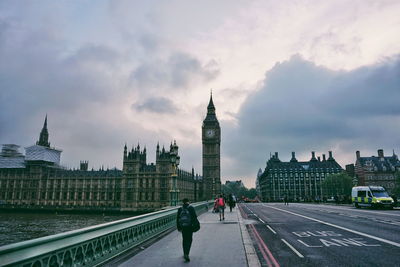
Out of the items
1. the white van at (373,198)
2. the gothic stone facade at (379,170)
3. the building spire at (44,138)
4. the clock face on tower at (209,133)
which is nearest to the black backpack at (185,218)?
the white van at (373,198)

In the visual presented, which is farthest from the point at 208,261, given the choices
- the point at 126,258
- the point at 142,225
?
the point at 142,225

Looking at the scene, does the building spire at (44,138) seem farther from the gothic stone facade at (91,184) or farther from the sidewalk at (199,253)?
the sidewalk at (199,253)

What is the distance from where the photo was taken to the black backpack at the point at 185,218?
29.7ft

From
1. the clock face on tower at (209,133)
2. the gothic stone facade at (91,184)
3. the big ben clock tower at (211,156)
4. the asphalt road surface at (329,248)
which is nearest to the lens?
the asphalt road surface at (329,248)

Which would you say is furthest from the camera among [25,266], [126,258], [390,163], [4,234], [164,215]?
[390,163]

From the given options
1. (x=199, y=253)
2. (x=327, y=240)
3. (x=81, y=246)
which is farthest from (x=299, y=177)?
(x=81, y=246)

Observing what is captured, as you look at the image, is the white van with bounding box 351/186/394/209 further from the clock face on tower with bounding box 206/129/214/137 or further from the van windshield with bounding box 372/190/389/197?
the clock face on tower with bounding box 206/129/214/137

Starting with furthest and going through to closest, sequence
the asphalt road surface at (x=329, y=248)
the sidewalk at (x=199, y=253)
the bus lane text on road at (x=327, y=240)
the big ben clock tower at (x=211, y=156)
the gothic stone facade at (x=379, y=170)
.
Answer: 1. the big ben clock tower at (x=211, y=156)
2. the gothic stone facade at (x=379, y=170)
3. the bus lane text on road at (x=327, y=240)
4. the asphalt road surface at (x=329, y=248)
5. the sidewalk at (x=199, y=253)

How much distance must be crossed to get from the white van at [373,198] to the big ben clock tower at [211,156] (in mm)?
75468

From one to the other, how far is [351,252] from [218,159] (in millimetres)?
109236

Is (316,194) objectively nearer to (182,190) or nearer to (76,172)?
(182,190)

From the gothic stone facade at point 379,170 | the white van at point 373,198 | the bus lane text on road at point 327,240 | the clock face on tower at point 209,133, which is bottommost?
the bus lane text on road at point 327,240

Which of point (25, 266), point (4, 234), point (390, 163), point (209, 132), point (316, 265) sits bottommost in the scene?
point (4, 234)

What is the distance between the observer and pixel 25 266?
520 cm
